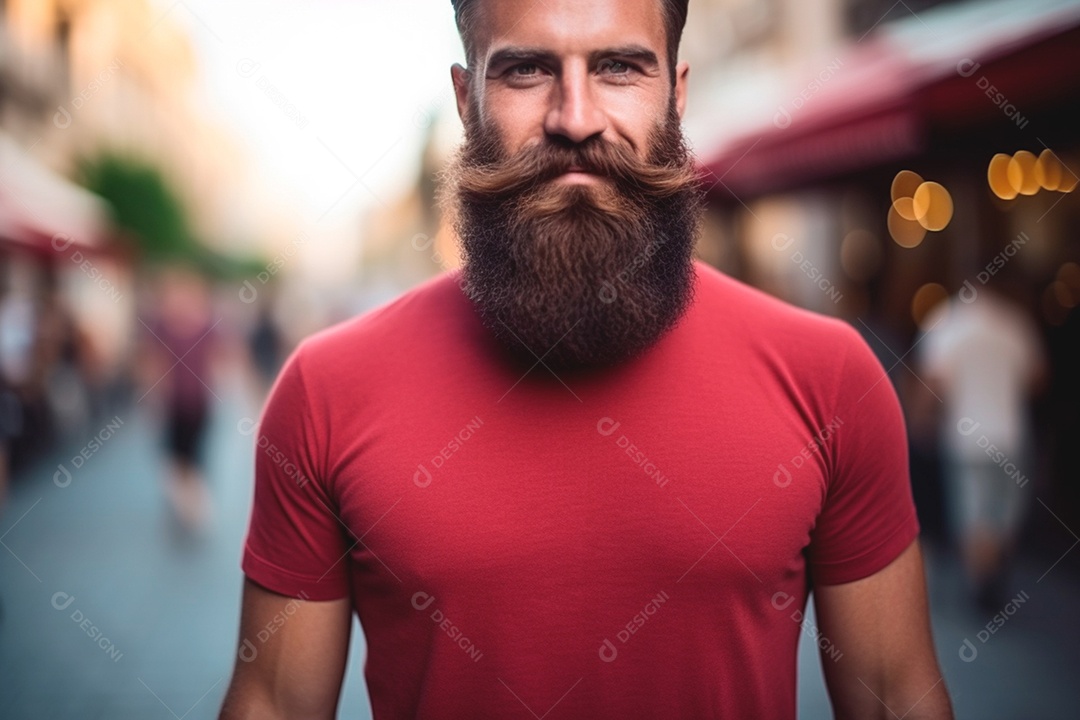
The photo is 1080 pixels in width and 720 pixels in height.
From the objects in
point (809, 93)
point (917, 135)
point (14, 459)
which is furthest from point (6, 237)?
point (917, 135)

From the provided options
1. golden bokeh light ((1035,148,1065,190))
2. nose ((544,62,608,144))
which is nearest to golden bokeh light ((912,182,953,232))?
golden bokeh light ((1035,148,1065,190))

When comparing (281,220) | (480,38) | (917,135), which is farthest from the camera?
(281,220)

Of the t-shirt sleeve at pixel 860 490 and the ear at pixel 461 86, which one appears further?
the ear at pixel 461 86

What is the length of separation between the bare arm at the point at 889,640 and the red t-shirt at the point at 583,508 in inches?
1.7

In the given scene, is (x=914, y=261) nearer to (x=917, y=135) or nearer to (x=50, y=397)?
(x=917, y=135)

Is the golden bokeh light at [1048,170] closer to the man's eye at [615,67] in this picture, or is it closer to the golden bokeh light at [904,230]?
A: the golden bokeh light at [904,230]

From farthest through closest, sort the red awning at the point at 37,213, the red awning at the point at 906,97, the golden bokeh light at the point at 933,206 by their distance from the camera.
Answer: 1. the red awning at the point at 37,213
2. the golden bokeh light at the point at 933,206
3. the red awning at the point at 906,97

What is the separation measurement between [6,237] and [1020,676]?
1231 cm

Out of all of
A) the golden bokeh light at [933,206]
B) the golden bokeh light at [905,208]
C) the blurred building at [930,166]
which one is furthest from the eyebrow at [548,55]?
the golden bokeh light at [905,208]

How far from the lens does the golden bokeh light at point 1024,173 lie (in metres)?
7.10

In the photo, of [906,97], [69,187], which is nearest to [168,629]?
[906,97]

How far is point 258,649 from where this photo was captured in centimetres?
160

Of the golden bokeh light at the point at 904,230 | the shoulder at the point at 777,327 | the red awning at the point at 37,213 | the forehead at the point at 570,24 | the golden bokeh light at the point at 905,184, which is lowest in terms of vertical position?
the golden bokeh light at the point at 904,230

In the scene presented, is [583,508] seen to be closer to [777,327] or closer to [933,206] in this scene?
[777,327]
